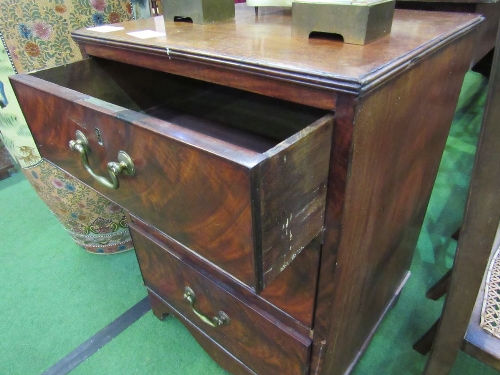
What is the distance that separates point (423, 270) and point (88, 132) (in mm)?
1046

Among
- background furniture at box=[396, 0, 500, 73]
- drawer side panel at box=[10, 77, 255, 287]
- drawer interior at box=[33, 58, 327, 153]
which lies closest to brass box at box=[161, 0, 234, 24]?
drawer interior at box=[33, 58, 327, 153]

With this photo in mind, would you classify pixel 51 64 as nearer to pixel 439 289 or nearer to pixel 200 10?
Result: pixel 200 10

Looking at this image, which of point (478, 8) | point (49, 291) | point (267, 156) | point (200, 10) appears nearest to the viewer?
point (267, 156)

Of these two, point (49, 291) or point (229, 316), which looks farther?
point (49, 291)

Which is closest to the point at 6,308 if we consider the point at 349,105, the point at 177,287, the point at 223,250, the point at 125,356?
the point at 125,356

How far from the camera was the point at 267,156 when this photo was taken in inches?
11.8

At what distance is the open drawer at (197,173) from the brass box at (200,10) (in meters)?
0.20

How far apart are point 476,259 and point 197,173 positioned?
1.16ft

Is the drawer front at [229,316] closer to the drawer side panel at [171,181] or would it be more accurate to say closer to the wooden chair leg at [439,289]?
the drawer side panel at [171,181]

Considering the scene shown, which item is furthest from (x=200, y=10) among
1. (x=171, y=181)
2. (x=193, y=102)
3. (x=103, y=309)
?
(x=103, y=309)

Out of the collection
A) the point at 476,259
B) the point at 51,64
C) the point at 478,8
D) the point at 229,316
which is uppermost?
the point at 478,8

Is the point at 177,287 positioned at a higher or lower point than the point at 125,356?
higher

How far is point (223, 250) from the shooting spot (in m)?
0.38

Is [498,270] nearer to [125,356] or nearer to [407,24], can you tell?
[407,24]
